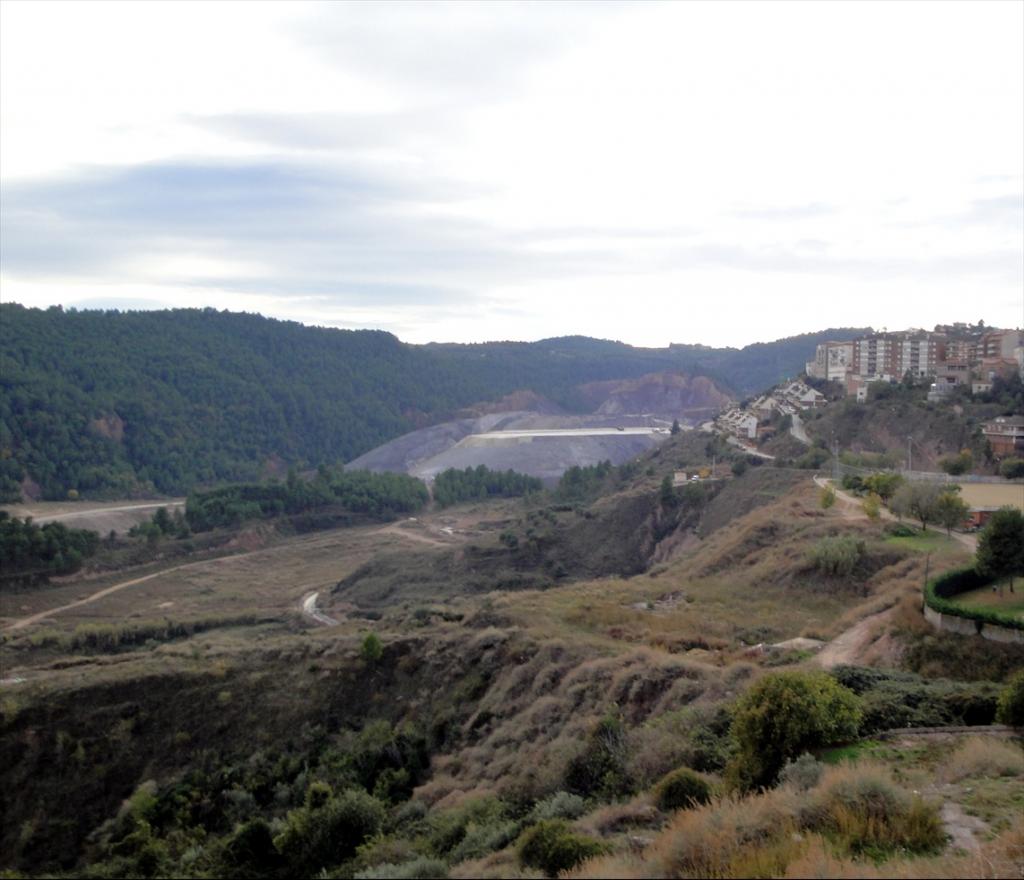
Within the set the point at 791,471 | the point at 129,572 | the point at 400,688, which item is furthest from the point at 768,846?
the point at 129,572

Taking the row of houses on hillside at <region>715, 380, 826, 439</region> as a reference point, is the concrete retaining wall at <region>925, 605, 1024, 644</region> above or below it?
below

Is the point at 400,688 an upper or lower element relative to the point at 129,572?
upper

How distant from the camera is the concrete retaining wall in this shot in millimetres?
16125

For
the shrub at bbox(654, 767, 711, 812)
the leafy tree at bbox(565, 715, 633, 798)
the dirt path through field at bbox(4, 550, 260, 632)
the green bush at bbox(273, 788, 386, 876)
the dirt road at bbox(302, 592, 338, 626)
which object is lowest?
the dirt path through field at bbox(4, 550, 260, 632)

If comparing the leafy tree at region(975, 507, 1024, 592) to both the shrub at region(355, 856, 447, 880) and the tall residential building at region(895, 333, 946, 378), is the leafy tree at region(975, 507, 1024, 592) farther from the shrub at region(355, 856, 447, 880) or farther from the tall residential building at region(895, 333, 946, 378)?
the tall residential building at region(895, 333, 946, 378)

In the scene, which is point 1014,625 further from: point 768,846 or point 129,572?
point 129,572

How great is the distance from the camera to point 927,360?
70.9 m

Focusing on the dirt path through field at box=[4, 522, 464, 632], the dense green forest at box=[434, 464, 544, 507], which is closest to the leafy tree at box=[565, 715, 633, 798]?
the dirt path through field at box=[4, 522, 464, 632]

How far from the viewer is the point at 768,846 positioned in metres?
6.85

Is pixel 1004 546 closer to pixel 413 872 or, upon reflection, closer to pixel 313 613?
pixel 413 872

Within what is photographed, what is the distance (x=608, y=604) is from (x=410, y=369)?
120272 mm

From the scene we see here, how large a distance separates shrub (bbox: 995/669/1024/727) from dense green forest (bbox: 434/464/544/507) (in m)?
63.2

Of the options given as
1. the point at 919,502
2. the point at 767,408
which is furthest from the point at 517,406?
the point at 919,502

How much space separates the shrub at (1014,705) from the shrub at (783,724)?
6.63 feet
